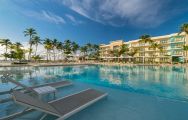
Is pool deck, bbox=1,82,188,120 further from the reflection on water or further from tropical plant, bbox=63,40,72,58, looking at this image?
tropical plant, bbox=63,40,72,58

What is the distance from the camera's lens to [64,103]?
5.13 metres

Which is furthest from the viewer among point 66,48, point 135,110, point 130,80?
point 66,48

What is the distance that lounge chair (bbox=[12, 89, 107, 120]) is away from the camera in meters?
3.79

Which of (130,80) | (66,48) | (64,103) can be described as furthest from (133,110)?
(66,48)

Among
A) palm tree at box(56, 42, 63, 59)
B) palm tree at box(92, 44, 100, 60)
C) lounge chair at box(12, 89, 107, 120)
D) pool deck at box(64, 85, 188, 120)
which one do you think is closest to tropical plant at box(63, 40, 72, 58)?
palm tree at box(56, 42, 63, 59)

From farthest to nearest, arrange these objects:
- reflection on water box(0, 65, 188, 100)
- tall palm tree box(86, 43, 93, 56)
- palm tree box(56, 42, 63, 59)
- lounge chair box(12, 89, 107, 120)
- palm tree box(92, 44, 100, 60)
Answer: tall palm tree box(86, 43, 93, 56) → palm tree box(92, 44, 100, 60) → palm tree box(56, 42, 63, 59) → reflection on water box(0, 65, 188, 100) → lounge chair box(12, 89, 107, 120)

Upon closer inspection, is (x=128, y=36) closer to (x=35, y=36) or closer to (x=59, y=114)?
(x=35, y=36)

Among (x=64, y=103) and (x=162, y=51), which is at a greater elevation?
(x=162, y=51)

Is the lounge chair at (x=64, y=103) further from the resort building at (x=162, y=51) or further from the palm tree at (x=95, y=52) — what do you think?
the palm tree at (x=95, y=52)

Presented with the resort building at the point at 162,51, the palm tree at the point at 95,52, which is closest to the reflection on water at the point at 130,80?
the resort building at the point at 162,51

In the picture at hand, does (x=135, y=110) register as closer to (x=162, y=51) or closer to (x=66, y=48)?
(x=162, y=51)

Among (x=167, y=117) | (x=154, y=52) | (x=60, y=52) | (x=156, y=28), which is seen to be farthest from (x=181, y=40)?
(x=167, y=117)

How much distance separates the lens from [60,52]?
2518 inches

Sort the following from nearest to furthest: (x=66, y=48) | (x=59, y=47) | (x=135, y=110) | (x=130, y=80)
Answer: (x=135, y=110)
(x=130, y=80)
(x=59, y=47)
(x=66, y=48)
